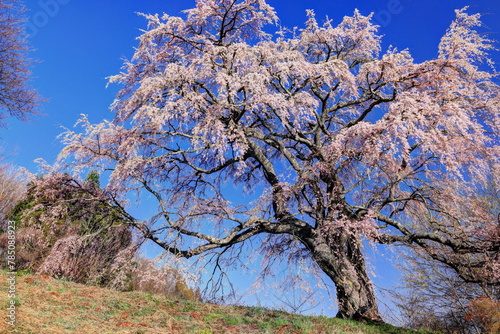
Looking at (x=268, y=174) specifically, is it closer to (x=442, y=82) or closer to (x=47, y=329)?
(x=442, y=82)

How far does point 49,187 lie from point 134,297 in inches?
162

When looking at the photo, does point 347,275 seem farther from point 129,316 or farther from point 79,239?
point 79,239

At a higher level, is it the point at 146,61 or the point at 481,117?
the point at 146,61

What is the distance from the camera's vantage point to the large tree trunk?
8.99 m

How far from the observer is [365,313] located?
8.89 m

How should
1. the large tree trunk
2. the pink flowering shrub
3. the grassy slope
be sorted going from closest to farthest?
the grassy slope, the large tree trunk, the pink flowering shrub

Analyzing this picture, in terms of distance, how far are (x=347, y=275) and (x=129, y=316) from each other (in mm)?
5351

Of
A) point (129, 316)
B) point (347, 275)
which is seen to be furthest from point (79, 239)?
point (347, 275)

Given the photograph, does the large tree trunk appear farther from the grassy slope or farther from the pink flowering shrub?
the pink flowering shrub

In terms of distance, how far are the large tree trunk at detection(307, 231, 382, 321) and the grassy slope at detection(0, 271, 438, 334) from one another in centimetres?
78

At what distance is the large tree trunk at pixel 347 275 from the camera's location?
354 inches

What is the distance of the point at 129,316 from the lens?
6938 millimetres

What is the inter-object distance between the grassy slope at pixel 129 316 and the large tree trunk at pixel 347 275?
0.78 metres

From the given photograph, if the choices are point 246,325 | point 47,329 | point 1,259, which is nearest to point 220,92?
point 246,325
